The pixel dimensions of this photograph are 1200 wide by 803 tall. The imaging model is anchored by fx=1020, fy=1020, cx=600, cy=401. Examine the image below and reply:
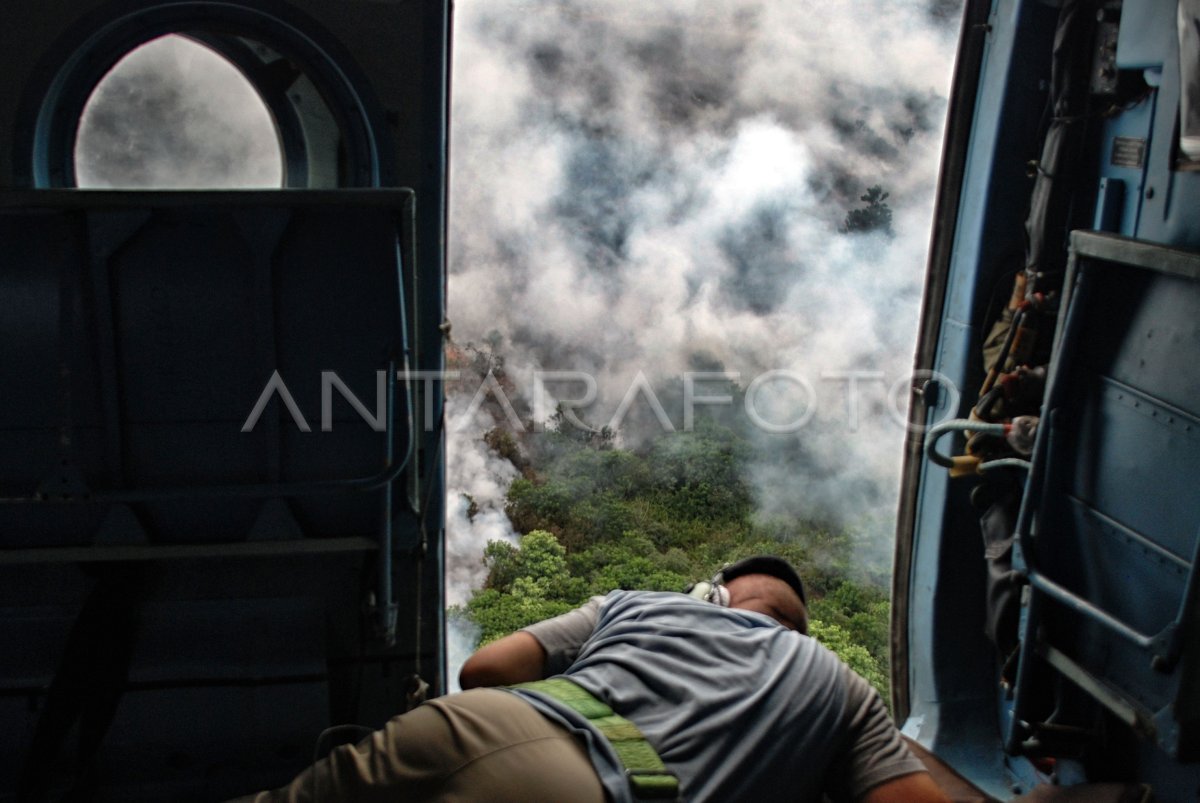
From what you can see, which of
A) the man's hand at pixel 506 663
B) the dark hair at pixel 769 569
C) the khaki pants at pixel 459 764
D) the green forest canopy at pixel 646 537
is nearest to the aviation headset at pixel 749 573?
the dark hair at pixel 769 569

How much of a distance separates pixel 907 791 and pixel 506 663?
103cm

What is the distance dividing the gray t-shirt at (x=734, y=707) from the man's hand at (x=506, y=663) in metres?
0.14

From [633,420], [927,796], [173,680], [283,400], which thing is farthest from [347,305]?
[633,420]

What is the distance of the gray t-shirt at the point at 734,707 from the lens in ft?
7.65

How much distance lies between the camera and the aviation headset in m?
3.01

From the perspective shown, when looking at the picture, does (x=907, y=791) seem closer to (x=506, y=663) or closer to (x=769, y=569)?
(x=769, y=569)

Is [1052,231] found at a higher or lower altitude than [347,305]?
higher

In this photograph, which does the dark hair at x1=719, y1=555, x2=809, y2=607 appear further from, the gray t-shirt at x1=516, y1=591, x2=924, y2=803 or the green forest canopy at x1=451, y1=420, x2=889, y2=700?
the green forest canopy at x1=451, y1=420, x2=889, y2=700

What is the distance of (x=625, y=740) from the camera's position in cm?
231

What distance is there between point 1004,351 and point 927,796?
1.50m

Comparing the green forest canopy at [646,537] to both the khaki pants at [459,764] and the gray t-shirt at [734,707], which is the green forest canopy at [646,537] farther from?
the khaki pants at [459,764]

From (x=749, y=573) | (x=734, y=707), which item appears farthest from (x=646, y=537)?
(x=734, y=707)

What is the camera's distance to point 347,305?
2947 mm

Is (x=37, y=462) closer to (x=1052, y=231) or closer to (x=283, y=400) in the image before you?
(x=283, y=400)
